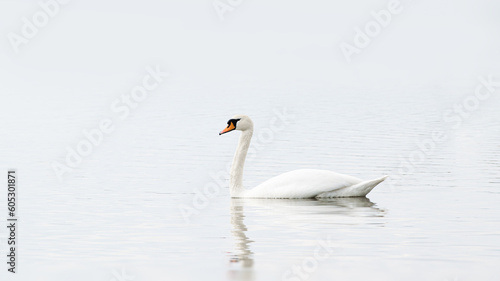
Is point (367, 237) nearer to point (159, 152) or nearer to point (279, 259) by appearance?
point (279, 259)

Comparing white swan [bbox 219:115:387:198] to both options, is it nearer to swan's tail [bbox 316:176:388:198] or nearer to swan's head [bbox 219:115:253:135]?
swan's tail [bbox 316:176:388:198]

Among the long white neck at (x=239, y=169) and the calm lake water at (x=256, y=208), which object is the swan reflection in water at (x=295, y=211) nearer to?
the calm lake water at (x=256, y=208)

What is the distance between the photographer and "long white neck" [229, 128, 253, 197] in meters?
16.9

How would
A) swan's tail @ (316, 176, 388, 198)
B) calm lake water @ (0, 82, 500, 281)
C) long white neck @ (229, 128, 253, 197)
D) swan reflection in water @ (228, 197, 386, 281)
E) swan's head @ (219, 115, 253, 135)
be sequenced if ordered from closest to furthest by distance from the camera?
calm lake water @ (0, 82, 500, 281)
swan reflection in water @ (228, 197, 386, 281)
swan's tail @ (316, 176, 388, 198)
long white neck @ (229, 128, 253, 197)
swan's head @ (219, 115, 253, 135)

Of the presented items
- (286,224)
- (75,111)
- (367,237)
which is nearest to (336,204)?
(286,224)

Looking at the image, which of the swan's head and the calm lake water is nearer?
the calm lake water

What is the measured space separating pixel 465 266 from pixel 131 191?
7.46m

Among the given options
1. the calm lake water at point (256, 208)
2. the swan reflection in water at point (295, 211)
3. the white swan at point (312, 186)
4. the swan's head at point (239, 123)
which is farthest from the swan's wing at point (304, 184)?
the swan's head at point (239, 123)

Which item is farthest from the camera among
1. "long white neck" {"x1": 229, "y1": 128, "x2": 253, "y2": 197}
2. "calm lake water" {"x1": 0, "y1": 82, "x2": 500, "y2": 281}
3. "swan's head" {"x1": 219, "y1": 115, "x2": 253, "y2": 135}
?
"swan's head" {"x1": 219, "y1": 115, "x2": 253, "y2": 135}

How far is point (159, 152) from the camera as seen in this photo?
23.1 meters

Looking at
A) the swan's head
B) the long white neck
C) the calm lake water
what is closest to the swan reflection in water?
the calm lake water

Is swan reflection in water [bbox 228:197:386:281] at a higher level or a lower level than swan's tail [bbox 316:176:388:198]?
lower

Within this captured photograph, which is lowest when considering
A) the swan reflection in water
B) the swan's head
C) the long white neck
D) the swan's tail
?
the swan reflection in water

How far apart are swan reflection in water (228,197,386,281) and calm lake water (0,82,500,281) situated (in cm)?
3
